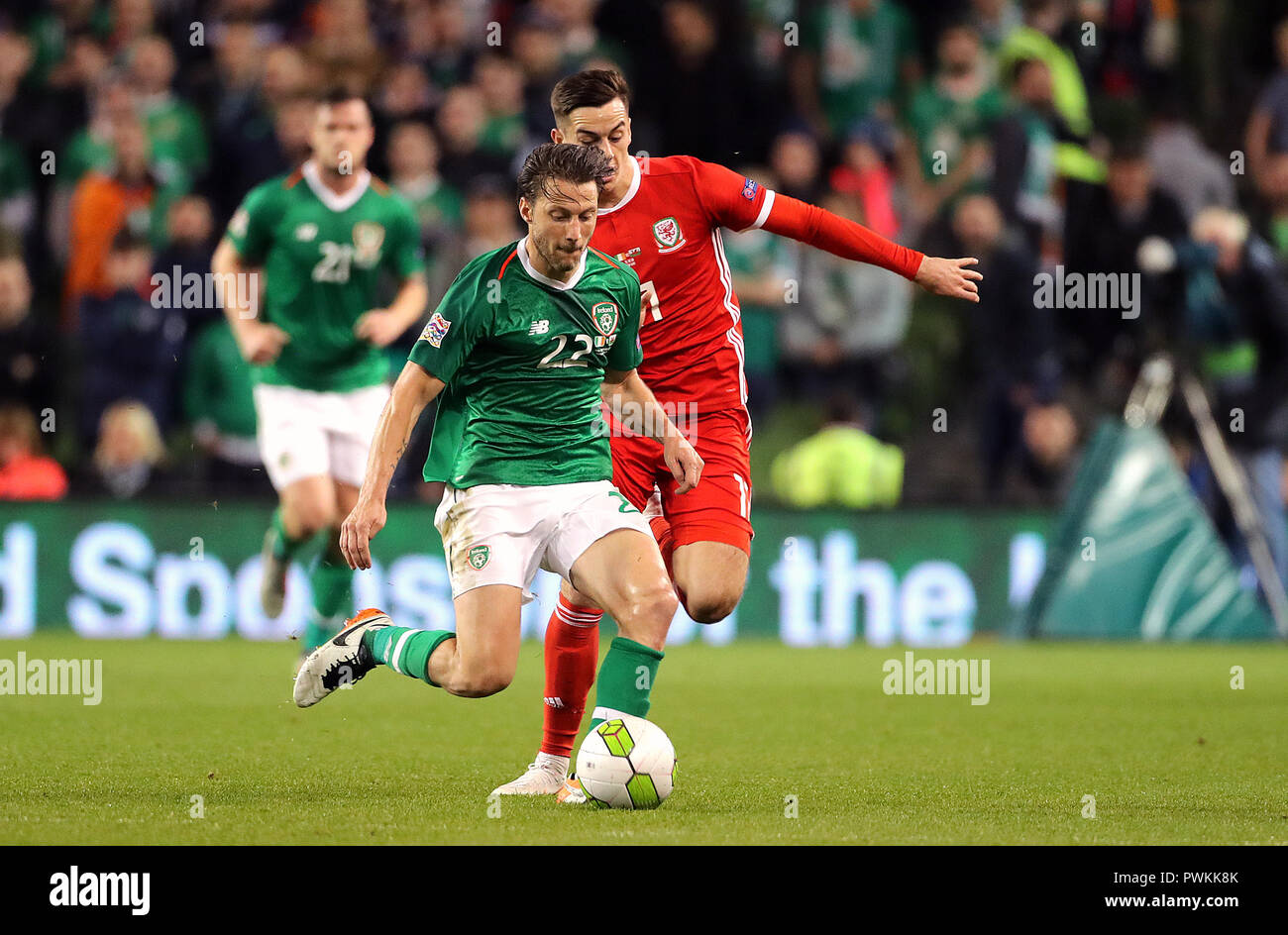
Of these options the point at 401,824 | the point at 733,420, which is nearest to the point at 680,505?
the point at 733,420

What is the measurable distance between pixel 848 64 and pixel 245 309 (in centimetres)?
762

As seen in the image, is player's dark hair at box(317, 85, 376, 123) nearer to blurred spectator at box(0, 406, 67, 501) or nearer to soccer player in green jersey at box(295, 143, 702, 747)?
soccer player in green jersey at box(295, 143, 702, 747)

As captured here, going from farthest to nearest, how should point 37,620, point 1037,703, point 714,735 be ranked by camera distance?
point 37,620
point 1037,703
point 714,735

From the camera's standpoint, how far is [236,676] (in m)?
10.7

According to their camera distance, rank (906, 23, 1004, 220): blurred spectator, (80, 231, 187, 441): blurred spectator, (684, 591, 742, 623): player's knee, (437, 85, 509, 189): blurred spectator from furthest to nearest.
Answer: (906, 23, 1004, 220): blurred spectator, (437, 85, 509, 189): blurred spectator, (80, 231, 187, 441): blurred spectator, (684, 591, 742, 623): player's knee

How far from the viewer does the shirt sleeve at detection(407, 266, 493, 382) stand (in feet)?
20.0

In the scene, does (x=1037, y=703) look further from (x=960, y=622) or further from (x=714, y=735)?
(x=960, y=622)

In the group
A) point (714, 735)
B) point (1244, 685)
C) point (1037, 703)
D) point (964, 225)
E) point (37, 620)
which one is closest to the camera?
point (714, 735)

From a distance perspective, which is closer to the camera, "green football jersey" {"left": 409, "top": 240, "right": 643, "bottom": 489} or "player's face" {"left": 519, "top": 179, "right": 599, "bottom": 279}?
"player's face" {"left": 519, "top": 179, "right": 599, "bottom": 279}

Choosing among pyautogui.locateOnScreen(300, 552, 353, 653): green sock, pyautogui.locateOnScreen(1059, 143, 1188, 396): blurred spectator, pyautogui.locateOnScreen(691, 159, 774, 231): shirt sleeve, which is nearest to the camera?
pyautogui.locateOnScreen(691, 159, 774, 231): shirt sleeve

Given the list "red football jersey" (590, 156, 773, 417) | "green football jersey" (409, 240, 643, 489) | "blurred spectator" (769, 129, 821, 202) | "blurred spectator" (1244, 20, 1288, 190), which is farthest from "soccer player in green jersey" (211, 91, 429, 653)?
"blurred spectator" (1244, 20, 1288, 190)

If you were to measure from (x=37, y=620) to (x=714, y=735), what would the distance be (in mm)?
6321

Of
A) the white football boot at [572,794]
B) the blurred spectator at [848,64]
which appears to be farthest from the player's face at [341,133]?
the blurred spectator at [848,64]

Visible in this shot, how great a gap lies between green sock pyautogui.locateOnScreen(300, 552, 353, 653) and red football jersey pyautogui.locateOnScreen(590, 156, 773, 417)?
2917 mm
